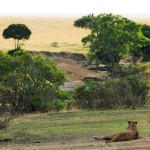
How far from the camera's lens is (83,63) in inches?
2869

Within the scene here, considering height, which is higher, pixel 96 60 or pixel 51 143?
pixel 51 143

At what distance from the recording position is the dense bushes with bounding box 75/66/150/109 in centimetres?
2328

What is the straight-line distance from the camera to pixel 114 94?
77.0 ft

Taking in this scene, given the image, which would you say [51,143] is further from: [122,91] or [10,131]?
[122,91]

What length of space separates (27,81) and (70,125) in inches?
307

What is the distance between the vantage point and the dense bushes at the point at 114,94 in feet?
76.4

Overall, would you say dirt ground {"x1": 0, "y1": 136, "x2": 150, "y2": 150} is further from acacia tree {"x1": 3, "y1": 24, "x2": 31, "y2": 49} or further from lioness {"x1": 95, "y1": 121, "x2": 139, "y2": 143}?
acacia tree {"x1": 3, "y1": 24, "x2": 31, "y2": 49}

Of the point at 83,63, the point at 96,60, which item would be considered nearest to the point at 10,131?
the point at 96,60

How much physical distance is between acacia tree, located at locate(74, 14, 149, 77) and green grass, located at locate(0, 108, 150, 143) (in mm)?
40245

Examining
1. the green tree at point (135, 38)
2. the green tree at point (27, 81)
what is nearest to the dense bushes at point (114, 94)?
the green tree at point (27, 81)

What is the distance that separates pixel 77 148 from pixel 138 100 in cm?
1125

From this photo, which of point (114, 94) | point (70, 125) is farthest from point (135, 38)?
point (70, 125)

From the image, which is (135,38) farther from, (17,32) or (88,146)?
(88,146)

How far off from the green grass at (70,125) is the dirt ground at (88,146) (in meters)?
0.76
